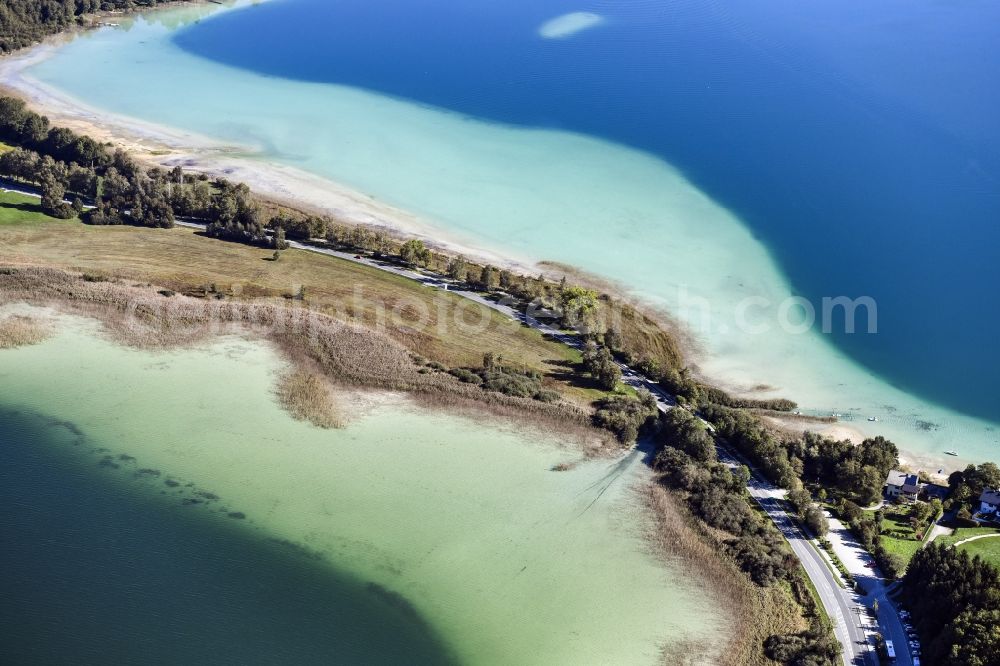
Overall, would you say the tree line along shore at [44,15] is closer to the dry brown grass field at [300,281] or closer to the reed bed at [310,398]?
the dry brown grass field at [300,281]

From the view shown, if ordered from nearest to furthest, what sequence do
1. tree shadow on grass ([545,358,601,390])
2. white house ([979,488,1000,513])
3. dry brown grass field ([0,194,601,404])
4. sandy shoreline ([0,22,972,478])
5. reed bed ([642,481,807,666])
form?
1. reed bed ([642,481,807,666])
2. white house ([979,488,1000,513])
3. tree shadow on grass ([545,358,601,390])
4. dry brown grass field ([0,194,601,404])
5. sandy shoreline ([0,22,972,478])

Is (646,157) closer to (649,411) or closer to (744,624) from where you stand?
(649,411)

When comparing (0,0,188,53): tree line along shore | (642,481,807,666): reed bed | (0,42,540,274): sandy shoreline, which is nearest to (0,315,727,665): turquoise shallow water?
(642,481,807,666): reed bed

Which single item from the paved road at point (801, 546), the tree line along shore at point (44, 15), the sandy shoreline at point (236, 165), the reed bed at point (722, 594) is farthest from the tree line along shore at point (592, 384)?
the tree line along shore at point (44, 15)

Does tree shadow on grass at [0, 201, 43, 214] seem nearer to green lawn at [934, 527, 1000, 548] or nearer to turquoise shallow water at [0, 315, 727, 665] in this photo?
turquoise shallow water at [0, 315, 727, 665]

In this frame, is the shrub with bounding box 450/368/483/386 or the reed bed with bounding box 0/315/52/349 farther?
the reed bed with bounding box 0/315/52/349

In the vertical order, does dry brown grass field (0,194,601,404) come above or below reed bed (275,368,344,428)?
above
